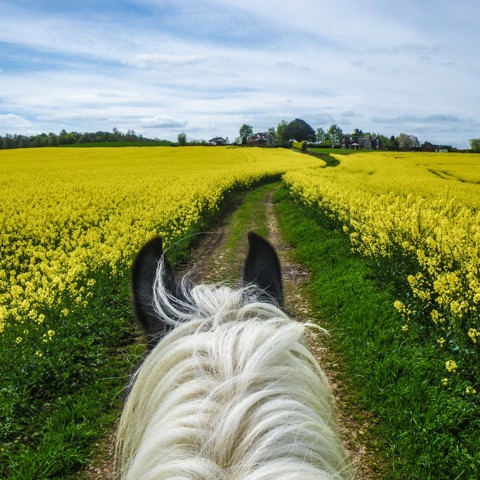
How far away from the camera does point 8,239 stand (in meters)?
10.7

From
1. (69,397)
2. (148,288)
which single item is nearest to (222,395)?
(148,288)

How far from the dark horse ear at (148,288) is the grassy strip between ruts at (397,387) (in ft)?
9.66

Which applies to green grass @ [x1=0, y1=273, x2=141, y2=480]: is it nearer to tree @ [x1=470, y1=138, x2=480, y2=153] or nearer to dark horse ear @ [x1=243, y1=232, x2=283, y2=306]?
dark horse ear @ [x1=243, y1=232, x2=283, y2=306]

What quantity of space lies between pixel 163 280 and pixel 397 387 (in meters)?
3.70

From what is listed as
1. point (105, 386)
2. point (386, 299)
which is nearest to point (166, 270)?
point (105, 386)

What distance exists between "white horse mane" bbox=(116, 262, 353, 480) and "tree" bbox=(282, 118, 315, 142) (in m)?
125

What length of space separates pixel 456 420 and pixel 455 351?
88cm

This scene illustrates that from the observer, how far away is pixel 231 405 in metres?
1.09

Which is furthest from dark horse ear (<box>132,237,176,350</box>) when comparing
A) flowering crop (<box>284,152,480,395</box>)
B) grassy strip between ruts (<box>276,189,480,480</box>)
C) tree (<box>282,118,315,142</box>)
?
tree (<box>282,118,315,142</box>)

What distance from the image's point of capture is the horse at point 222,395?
39.7 inches

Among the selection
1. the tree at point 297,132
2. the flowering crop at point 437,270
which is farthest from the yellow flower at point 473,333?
the tree at point 297,132

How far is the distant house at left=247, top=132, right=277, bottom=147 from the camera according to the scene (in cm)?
10471

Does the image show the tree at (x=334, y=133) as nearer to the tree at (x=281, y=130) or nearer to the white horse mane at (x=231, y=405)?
the tree at (x=281, y=130)

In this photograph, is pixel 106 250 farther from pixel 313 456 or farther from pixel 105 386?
pixel 313 456
